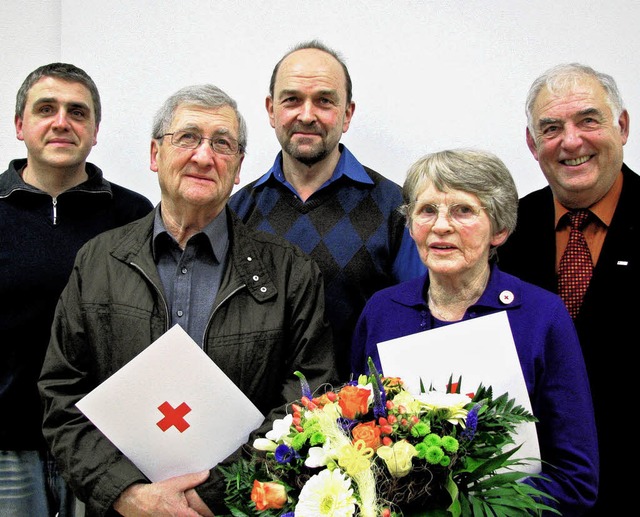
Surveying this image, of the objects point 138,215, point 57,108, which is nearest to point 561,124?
point 138,215

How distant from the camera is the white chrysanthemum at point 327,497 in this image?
1244mm

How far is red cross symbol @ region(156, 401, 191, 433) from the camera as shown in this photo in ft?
5.68

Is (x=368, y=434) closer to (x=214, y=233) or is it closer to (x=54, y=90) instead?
(x=214, y=233)

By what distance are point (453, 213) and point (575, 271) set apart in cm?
60

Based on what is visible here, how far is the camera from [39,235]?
7.92 ft

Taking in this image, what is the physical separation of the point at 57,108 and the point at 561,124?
1.84 m

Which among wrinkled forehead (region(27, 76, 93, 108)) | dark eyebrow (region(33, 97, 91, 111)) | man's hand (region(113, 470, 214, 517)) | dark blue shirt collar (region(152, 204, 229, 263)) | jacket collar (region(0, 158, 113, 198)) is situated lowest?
man's hand (region(113, 470, 214, 517))

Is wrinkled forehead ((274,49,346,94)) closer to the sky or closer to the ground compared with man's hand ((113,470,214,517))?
closer to the sky

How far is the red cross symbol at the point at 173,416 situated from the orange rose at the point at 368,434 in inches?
22.8

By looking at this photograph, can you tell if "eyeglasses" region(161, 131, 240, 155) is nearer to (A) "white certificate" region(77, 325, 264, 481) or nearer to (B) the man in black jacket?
(A) "white certificate" region(77, 325, 264, 481)

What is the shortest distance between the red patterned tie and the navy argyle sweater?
46 cm

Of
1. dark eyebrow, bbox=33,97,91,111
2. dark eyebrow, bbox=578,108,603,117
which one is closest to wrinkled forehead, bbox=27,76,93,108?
dark eyebrow, bbox=33,97,91,111

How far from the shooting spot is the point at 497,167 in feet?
5.90

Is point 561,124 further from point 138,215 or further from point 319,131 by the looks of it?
point 138,215
